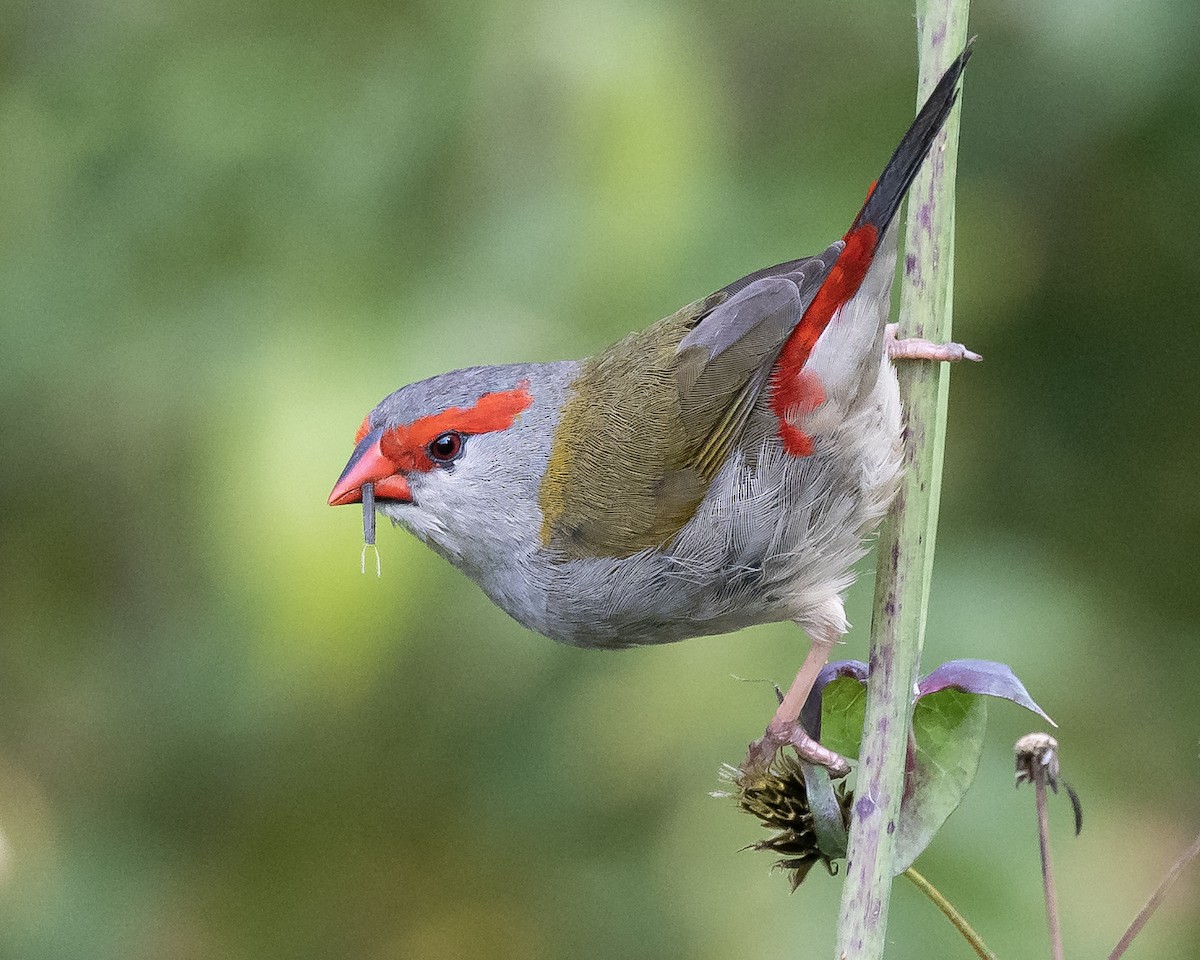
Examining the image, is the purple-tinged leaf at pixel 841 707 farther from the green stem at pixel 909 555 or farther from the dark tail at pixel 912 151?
the dark tail at pixel 912 151

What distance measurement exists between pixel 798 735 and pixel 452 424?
95cm

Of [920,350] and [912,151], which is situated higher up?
[912,151]

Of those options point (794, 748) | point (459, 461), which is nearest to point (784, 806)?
point (794, 748)

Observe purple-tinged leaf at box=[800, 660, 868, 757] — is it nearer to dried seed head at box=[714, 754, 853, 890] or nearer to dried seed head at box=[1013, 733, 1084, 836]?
dried seed head at box=[714, 754, 853, 890]

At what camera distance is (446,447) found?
2.85 m

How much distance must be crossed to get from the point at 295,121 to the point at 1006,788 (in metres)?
2.50

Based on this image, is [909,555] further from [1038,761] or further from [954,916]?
[954,916]

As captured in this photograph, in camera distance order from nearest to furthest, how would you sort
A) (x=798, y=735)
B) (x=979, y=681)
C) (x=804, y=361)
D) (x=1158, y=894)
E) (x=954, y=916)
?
(x=1158, y=894)
(x=954, y=916)
(x=979, y=681)
(x=798, y=735)
(x=804, y=361)

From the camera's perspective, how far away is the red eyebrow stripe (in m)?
2.80

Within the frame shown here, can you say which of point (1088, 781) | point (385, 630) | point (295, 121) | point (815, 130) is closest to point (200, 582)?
point (385, 630)

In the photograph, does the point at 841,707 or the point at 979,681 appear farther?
the point at 841,707

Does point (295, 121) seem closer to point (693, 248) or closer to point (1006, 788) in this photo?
point (693, 248)

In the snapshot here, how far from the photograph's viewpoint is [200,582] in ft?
12.7

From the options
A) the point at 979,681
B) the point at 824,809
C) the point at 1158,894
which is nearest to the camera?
the point at 1158,894
